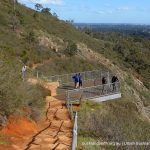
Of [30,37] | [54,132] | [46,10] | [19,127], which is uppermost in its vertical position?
[46,10]

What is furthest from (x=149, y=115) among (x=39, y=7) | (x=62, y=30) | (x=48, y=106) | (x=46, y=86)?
(x=39, y=7)

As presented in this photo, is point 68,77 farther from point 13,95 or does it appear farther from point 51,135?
point 51,135

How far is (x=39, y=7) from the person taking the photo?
3588 inches

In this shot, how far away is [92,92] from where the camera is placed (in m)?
25.8

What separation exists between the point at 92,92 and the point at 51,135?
11407 millimetres

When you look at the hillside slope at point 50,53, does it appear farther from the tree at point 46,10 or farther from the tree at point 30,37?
the tree at point 46,10

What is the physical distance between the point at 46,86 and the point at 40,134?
1067 cm

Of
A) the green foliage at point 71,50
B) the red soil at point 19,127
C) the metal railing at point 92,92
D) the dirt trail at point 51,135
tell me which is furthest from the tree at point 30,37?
the red soil at point 19,127

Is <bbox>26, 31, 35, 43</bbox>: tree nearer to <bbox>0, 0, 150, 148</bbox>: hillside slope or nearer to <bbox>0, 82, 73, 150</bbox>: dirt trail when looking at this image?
<bbox>0, 0, 150, 148</bbox>: hillside slope

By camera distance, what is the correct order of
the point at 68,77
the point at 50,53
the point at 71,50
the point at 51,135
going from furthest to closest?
the point at 71,50
the point at 50,53
the point at 68,77
the point at 51,135

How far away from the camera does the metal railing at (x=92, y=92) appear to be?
23.9 m

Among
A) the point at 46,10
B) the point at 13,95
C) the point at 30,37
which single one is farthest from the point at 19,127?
the point at 46,10

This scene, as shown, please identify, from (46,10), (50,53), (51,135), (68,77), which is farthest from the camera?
(46,10)

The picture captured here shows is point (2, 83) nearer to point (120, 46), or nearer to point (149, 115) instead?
point (149, 115)
